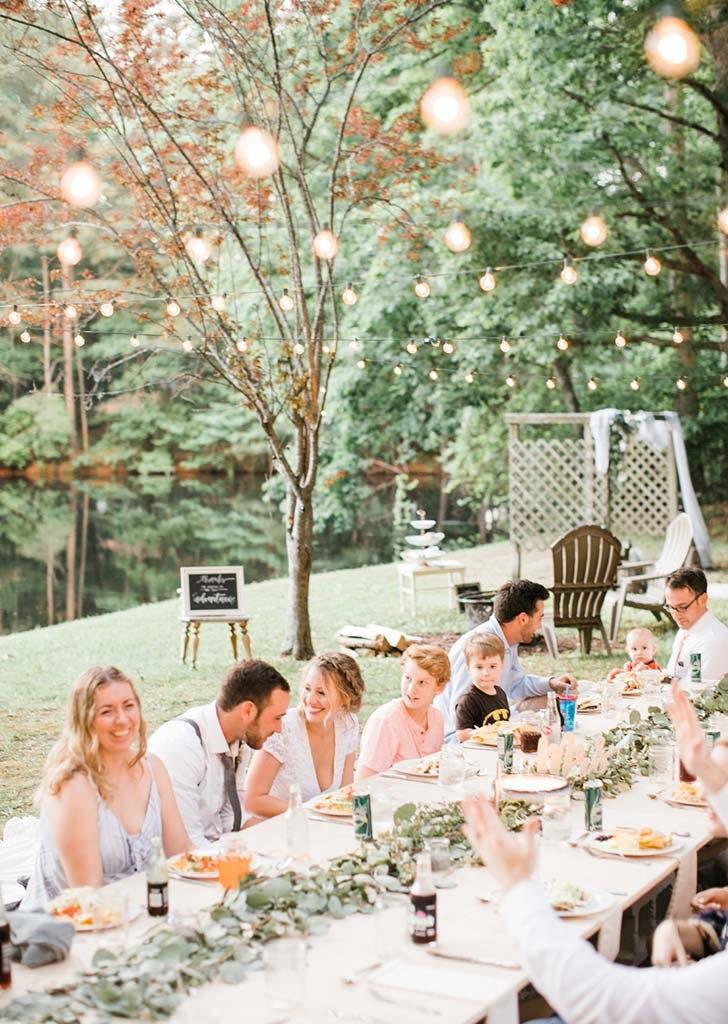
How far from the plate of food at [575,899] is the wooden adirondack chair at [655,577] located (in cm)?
810

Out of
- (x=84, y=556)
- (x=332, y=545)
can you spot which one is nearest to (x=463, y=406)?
(x=332, y=545)

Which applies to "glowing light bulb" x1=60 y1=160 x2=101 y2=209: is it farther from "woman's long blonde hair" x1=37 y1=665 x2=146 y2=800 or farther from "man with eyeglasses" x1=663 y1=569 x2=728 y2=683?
"man with eyeglasses" x1=663 y1=569 x2=728 y2=683

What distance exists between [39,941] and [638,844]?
1.72 m

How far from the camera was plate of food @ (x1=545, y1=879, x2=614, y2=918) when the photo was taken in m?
3.03

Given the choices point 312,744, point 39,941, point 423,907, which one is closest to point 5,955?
point 39,941

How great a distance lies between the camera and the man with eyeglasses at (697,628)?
6.33 meters

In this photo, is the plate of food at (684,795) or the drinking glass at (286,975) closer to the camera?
the drinking glass at (286,975)

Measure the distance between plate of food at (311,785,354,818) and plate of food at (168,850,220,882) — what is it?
611mm

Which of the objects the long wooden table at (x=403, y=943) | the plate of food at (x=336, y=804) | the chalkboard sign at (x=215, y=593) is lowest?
the long wooden table at (x=403, y=943)

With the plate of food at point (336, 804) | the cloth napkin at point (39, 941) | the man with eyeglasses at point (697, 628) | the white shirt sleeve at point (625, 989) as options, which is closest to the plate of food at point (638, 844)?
the plate of food at point (336, 804)

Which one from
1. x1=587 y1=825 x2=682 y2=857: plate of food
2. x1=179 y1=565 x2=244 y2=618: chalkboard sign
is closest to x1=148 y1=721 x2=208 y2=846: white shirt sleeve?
x1=587 y1=825 x2=682 y2=857: plate of food

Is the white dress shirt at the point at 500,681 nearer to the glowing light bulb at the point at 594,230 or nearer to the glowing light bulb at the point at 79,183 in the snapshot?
the glowing light bulb at the point at 594,230

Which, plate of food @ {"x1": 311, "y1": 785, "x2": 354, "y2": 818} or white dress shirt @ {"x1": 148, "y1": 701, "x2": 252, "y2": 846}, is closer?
plate of food @ {"x1": 311, "y1": 785, "x2": 354, "y2": 818}

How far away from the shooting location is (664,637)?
11.6 m
